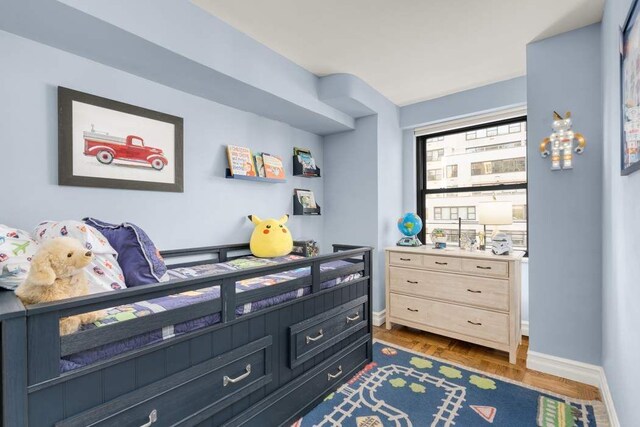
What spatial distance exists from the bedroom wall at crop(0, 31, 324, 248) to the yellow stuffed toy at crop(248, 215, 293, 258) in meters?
0.16

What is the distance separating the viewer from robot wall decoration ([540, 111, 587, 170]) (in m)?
2.05

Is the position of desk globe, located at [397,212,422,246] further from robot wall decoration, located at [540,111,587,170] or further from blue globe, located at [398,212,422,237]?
robot wall decoration, located at [540,111,587,170]

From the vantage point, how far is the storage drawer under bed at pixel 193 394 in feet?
3.33

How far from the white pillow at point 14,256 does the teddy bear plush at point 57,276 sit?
0.81ft

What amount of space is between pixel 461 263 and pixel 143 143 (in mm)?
2639

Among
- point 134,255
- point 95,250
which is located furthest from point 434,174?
point 95,250

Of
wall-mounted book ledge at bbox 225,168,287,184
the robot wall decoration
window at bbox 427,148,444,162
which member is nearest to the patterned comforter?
wall-mounted book ledge at bbox 225,168,287,184

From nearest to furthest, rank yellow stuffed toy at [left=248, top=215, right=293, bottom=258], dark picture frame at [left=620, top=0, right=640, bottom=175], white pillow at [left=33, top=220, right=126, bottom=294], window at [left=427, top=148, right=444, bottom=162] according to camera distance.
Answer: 1. dark picture frame at [left=620, top=0, right=640, bottom=175]
2. white pillow at [left=33, top=220, right=126, bottom=294]
3. yellow stuffed toy at [left=248, top=215, right=293, bottom=258]
4. window at [left=427, top=148, right=444, bottom=162]

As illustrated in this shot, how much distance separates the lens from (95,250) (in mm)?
1321

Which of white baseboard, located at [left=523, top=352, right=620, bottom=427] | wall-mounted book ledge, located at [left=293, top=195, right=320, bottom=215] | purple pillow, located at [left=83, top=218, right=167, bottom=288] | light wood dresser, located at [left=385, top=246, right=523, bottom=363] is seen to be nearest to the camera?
purple pillow, located at [left=83, top=218, right=167, bottom=288]

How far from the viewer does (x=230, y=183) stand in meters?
2.54

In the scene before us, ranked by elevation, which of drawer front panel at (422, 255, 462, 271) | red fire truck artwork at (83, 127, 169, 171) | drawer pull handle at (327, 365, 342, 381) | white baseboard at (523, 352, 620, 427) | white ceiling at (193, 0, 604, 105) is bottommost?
white baseboard at (523, 352, 620, 427)

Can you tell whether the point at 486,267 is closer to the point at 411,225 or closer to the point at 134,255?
the point at 411,225

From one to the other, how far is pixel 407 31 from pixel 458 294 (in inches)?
83.8
